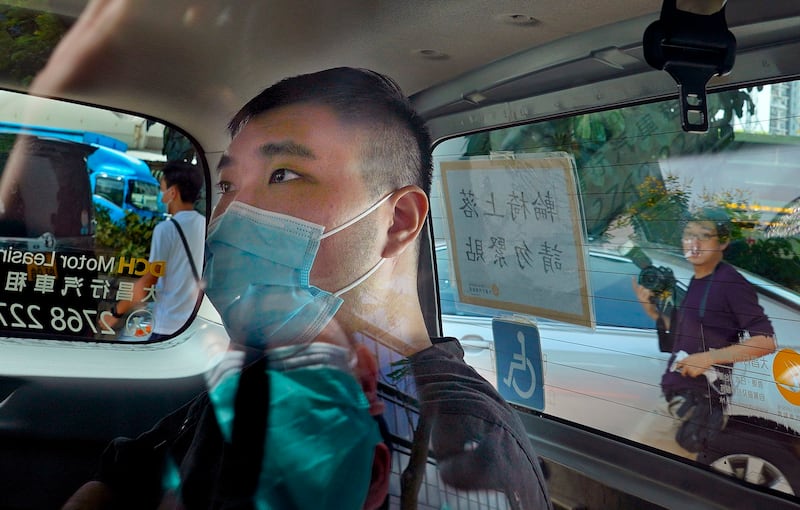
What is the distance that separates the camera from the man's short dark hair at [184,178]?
2074 mm

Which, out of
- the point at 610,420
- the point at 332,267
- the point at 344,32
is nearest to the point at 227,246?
the point at 332,267

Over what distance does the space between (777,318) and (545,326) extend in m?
0.44

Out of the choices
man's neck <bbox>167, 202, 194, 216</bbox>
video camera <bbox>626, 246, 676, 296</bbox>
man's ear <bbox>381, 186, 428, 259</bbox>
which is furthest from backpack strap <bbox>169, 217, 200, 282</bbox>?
video camera <bbox>626, 246, 676, 296</bbox>

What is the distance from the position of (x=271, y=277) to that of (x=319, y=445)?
0.34 meters

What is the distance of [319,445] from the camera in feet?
5.23

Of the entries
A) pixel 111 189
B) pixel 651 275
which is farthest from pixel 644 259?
pixel 111 189

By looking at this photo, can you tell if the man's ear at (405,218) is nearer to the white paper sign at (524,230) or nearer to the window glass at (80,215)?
the white paper sign at (524,230)

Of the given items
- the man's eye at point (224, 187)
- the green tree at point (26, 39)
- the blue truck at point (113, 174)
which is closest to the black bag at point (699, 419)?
the man's eye at point (224, 187)

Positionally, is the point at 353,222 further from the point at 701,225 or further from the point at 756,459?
the point at 756,459

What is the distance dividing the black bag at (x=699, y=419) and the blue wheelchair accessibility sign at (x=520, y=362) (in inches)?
11.4

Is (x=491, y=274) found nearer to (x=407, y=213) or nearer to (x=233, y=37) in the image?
(x=407, y=213)

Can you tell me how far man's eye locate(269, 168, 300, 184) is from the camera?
1.68 meters

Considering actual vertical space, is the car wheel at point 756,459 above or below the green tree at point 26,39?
below

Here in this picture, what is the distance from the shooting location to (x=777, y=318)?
162 centimetres
